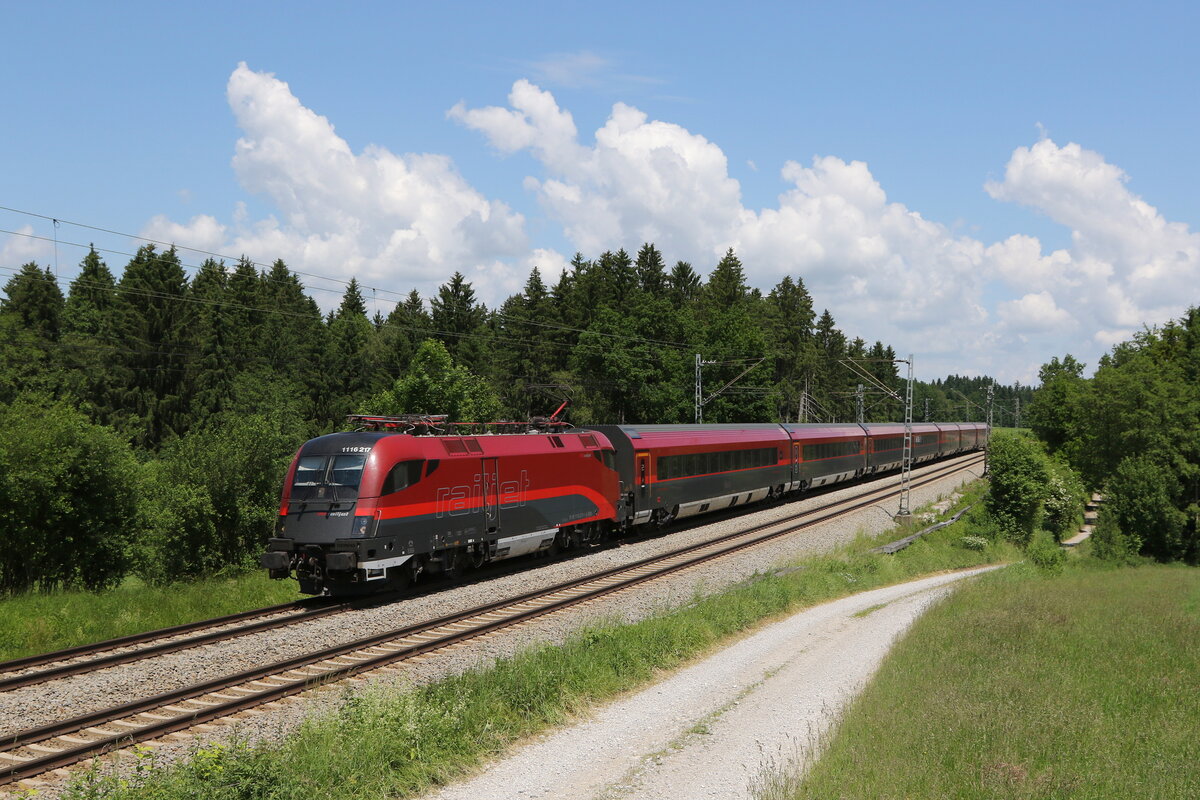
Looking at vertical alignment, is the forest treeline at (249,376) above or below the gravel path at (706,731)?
above

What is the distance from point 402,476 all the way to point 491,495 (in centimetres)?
337

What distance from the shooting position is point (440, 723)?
10672 mm

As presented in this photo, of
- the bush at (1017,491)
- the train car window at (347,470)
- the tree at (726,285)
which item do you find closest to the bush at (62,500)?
the train car window at (347,470)

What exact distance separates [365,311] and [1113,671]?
4044 inches

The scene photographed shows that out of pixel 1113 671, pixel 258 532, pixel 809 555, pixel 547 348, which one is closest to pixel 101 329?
pixel 547 348

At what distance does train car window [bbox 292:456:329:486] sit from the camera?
1920 centimetres

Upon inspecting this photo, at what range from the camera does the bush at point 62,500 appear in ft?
96.3

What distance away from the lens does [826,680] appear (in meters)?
14.0

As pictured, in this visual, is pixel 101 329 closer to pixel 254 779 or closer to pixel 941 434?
pixel 941 434

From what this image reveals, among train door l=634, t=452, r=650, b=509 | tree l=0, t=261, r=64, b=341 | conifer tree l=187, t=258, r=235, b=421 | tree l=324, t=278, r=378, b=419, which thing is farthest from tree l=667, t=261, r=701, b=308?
train door l=634, t=452, r=650, b=509

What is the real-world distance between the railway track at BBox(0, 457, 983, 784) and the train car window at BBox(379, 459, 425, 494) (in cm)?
301

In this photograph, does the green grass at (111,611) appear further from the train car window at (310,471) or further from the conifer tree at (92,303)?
the conifer tree at (92,303)

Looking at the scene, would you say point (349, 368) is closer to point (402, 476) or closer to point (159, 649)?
point (402, 476)

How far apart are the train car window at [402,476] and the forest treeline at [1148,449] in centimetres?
4838
